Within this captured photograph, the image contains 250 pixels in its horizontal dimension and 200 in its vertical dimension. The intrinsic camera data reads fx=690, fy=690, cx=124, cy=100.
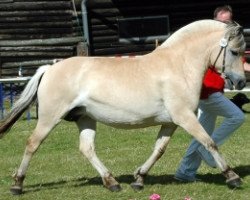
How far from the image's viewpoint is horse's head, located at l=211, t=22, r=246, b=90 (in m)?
7.15

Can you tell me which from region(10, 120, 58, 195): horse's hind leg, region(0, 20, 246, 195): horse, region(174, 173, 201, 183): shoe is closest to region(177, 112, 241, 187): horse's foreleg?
region(0, 20, 246, 195): horse

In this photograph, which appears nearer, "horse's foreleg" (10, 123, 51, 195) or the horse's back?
the horse's back

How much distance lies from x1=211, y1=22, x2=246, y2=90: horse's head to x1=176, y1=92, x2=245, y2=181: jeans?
0.43 meters

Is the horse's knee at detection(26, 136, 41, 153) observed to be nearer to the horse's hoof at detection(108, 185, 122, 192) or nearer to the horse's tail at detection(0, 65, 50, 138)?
the horse's tail at detection(0, 65, 50, 138)

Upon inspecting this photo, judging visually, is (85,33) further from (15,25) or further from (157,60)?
(157,60)

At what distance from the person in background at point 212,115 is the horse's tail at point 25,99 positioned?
1.82 metres

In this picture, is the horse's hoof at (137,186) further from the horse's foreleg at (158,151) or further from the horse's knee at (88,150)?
the horse's knee at (88,150)

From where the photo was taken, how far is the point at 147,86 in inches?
285

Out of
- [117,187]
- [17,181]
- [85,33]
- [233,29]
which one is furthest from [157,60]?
[85,33]

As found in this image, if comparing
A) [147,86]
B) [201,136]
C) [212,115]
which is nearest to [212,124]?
[212,115]

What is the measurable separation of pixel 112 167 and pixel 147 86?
214 centimetres

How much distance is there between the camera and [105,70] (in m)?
7.45

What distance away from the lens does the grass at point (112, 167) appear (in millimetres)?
7367

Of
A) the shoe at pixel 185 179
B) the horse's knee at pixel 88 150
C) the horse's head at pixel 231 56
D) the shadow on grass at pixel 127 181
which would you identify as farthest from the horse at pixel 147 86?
the shoe at pixel 185 179
